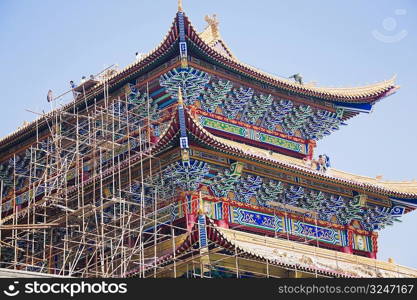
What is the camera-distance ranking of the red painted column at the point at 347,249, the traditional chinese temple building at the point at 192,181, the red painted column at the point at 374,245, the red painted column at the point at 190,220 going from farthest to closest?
the red painted column at the point at 374,245, the red painted column at the point at 347,249, the red painted column at the point at 190,220, the traditional chinese temple building at the point at 192,181

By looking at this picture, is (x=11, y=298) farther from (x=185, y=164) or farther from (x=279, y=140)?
(x=279, y=140)

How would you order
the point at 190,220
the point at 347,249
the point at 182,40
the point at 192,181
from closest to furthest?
the point at 190,220, the point at 192,181, the point at 182,40, the point at 347,249

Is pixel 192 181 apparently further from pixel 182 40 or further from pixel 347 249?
pixel 347 249

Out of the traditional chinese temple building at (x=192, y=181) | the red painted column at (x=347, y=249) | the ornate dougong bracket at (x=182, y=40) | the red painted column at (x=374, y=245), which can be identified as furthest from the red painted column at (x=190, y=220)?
the red painted column at (x=374, y=245)

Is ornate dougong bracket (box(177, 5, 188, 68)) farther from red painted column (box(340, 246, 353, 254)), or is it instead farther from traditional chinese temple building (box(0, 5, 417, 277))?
red painted column (box(340, 246, 353, 254))

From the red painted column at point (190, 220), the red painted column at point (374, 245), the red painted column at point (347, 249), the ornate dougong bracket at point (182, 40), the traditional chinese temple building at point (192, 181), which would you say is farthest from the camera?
the red painted column at point (374, 245)

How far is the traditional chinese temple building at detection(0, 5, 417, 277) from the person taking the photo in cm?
3634

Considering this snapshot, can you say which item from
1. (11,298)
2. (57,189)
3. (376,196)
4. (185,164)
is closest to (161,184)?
(185,164)

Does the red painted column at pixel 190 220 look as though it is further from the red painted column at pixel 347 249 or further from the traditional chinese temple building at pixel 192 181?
the red painted column at pixel 347 249

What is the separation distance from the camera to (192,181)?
37438 millimetres

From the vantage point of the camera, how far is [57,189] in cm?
3909

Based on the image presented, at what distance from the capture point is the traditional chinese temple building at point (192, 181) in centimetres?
3634

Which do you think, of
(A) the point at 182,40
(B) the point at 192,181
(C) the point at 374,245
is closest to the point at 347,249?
(C) the point at 374,245

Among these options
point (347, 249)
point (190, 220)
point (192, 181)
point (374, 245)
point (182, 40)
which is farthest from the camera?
point (374, 245)
